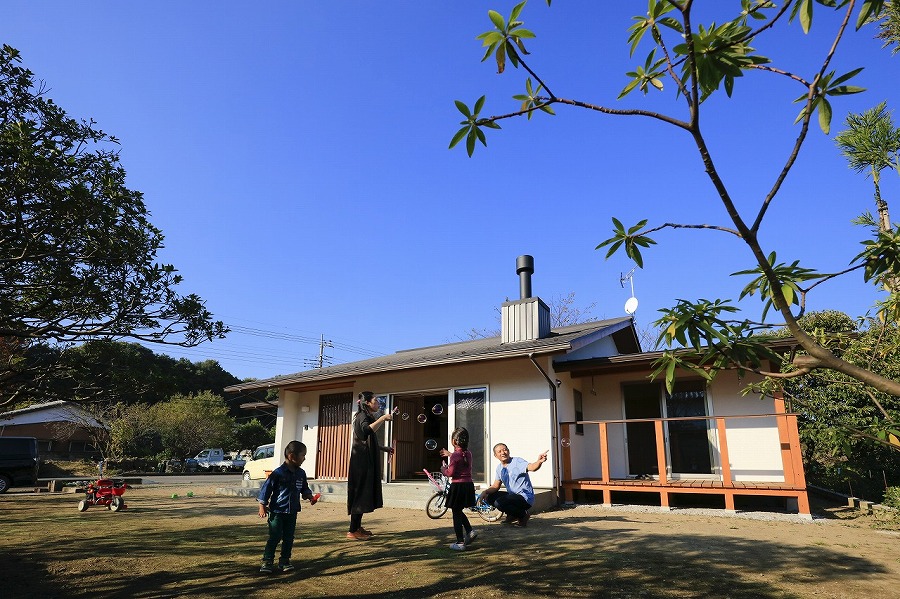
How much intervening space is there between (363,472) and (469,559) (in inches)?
72.4

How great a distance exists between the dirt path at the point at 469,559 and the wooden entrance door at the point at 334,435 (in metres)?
5.44

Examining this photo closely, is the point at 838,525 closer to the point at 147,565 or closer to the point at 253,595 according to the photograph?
the point at 253,595

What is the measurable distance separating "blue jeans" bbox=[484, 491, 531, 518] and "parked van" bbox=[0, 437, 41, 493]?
17.6 meters

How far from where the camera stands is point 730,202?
177cm

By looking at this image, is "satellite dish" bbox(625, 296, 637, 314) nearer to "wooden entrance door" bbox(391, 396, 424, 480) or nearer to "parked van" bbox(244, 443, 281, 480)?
"wooden entrance door" bbox(391, 396, 424, 480)

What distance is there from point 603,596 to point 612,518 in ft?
15.9

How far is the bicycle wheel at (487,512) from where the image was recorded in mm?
7957

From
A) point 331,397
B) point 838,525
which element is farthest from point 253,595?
point 331,397

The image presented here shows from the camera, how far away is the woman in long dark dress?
6.39m

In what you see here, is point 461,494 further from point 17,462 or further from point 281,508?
point 17,462

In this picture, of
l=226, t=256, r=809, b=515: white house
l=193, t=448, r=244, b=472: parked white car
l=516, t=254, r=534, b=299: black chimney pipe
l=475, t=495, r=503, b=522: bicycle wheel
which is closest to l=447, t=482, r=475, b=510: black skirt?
l=475, t=495, r=503, b=522: bicycle wheel

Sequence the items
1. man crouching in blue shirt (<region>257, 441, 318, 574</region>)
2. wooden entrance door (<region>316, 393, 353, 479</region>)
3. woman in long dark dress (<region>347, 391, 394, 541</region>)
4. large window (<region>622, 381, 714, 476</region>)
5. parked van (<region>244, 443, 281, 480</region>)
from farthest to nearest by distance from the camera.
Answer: parked van (<region>244, 443, 281, 480</region>) < wooden entrance door (<region>316, 393, 353, 479</region>) < large window (<region>622, 381, 714, 476</region>) < woman in long dark dress (<region>347, 391, 394, 541</region>) < man crouching in blue shirt (<region>257, 441, 318, 574</region>)

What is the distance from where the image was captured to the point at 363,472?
644cm

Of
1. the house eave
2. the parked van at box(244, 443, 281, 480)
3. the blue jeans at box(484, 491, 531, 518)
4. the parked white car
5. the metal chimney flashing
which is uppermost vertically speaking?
the metal chimney flashing
